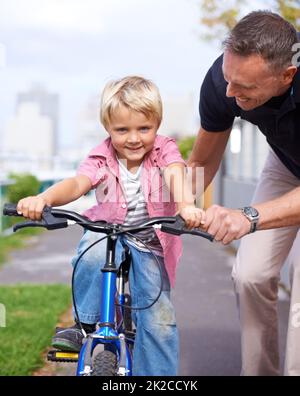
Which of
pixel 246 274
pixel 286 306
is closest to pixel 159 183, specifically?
pixel 246 274

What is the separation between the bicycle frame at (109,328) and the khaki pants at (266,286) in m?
1.03

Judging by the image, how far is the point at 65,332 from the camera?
3.04 metres

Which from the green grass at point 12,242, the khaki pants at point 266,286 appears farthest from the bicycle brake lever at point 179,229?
the green grass at point 12,242

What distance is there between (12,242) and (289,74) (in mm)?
10189

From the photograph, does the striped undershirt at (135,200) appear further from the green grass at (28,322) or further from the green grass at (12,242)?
the green grass at (12,242)

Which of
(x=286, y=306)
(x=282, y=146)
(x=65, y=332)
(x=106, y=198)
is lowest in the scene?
(x=286, y=306)

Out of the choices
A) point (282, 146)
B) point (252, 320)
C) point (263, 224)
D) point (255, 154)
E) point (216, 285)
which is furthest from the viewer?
point (255, 154)

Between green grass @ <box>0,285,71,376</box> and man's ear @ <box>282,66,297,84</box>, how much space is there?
8.83 feet

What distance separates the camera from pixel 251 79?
2.95 meters

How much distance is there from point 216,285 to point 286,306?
150 centimetres

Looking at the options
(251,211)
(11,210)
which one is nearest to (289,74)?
(251,211)

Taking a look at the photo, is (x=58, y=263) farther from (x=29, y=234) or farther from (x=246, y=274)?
(x=246, y=274)

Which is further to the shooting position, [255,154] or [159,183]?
[255,154]

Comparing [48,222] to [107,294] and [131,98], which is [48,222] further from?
[131,98]
